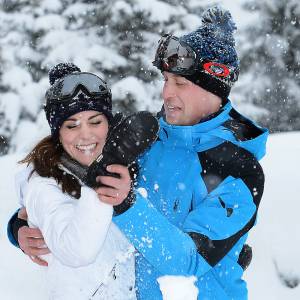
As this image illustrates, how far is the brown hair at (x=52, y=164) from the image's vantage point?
284cm

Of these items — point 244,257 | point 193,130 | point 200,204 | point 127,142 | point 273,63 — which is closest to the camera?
point 127,142

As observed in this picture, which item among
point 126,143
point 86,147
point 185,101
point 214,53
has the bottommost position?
point 86,147

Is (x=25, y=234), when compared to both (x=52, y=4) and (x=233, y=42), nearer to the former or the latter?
(x=233, y=42)

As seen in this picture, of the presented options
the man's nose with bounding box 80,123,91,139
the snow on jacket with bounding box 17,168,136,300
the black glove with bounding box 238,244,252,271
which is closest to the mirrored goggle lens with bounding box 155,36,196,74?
the man's nose with bounding box 80,123,91,139

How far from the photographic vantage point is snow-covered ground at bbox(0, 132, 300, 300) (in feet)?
17.2

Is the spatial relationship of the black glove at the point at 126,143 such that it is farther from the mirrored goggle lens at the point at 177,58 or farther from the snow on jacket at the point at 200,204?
the mirrored goggle lens at the point at 177,58

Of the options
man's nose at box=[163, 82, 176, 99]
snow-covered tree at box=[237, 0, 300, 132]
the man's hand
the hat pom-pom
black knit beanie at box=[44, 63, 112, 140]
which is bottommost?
snow-covered tree at box=[237, 0, 300, 132]

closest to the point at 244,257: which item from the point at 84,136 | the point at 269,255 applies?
the point at 84,136

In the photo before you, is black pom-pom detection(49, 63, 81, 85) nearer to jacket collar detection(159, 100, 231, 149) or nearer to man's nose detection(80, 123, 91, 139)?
man's nose detection(80, 123, 91, 139)

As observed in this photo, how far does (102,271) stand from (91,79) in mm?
1122

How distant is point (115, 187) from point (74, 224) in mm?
331

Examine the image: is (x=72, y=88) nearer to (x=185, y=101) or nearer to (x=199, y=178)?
(x=185, y=101)

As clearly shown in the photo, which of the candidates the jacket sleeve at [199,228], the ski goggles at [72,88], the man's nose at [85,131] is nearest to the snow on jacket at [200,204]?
the jacket sleeve at [199,228]

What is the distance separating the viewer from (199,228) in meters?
2.39
